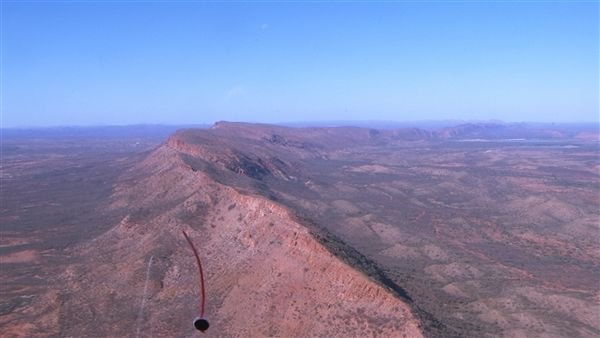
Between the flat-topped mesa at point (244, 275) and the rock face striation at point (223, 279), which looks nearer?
the flat-topped mesa at point (244, 275)

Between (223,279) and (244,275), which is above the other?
(244,275)

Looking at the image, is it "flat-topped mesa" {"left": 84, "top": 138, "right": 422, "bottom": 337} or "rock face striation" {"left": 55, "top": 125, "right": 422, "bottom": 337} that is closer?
"flat-topped mesa" {"left": 84, "top": 138, "right": 422, "bottom": 337}

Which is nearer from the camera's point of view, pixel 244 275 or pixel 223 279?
pixel 244 275

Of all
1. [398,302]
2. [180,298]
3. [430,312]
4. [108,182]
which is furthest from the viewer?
[108,182]

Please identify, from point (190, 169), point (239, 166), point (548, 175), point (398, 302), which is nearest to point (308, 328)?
point (398, 302)

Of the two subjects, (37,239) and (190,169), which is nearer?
(37,239)

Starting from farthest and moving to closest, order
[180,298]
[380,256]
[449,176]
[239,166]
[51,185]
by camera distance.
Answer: [449,176] → [51,185] → [239,166] → [380,256] → [180,298]

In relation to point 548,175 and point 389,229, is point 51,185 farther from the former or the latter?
point 548,175

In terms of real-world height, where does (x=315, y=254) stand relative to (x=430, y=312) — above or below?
above
